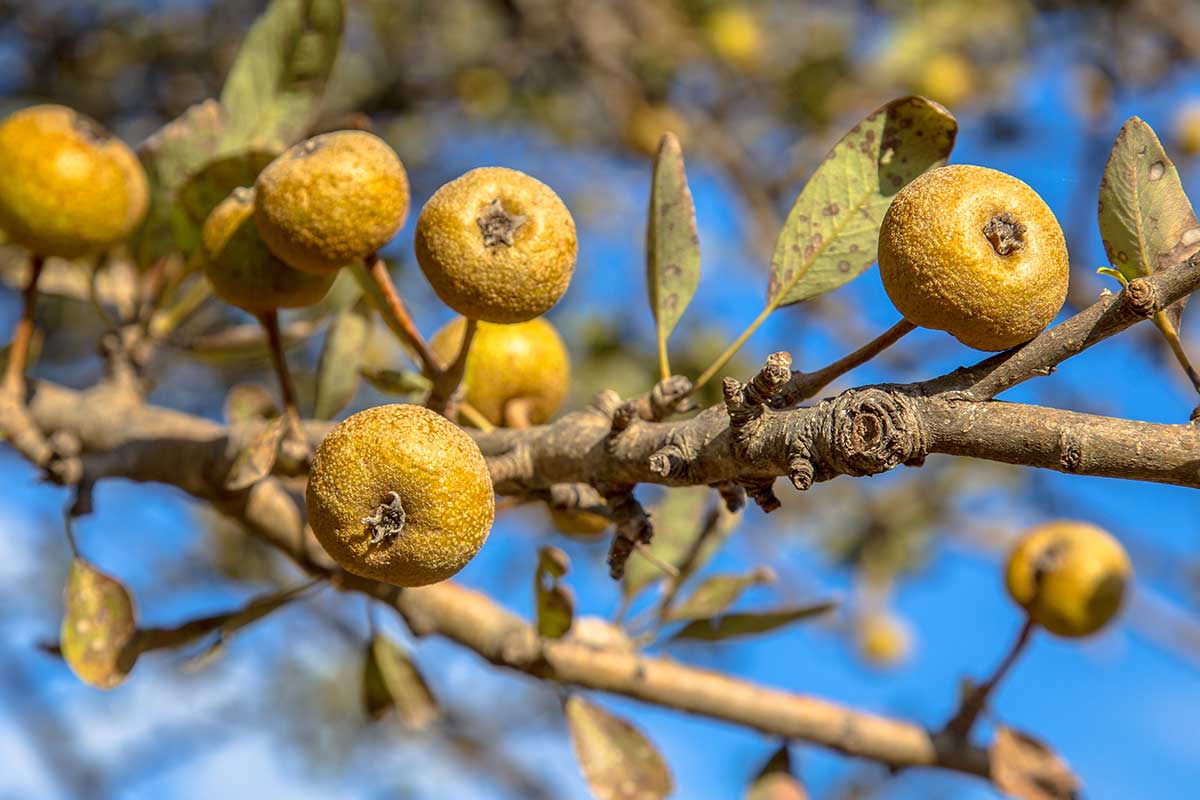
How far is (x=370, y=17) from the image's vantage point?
4.53 meters

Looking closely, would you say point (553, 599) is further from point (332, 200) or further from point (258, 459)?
point (332, 200)

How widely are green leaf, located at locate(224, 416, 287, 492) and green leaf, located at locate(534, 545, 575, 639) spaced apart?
352 millimetres

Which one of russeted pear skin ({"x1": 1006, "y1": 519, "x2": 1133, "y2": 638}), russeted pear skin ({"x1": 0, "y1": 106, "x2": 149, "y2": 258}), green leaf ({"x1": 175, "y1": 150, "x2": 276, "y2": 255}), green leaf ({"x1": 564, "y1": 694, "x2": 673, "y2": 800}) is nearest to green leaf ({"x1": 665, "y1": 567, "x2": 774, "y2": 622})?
green leaf ({"x1": 564, "y1": 694, "x2": 673, "y2": 800})

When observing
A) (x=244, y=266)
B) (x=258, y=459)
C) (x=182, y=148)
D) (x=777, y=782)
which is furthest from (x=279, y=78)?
(x=777, y=782)

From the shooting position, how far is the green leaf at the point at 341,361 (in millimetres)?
1743

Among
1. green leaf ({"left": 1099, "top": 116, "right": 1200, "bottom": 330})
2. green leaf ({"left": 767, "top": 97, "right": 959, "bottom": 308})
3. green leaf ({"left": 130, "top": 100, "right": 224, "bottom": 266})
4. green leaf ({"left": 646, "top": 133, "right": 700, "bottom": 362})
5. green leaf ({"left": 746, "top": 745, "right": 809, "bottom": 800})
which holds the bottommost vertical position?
green leaf ({"left": 746, "top": 745, "right": 809, "bottom": 800})

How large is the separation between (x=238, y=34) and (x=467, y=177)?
11.3ft

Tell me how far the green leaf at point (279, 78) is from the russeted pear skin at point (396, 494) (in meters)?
0.88

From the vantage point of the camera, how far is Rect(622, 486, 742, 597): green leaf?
1.80m

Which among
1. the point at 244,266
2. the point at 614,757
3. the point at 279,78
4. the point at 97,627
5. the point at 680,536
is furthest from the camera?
the point at 680,536

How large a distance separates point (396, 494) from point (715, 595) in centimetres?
90

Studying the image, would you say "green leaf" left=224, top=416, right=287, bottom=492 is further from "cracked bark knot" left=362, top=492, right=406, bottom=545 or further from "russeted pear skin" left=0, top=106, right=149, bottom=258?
"russeted pear skin" left=0, top=106, right=149, bottom=258

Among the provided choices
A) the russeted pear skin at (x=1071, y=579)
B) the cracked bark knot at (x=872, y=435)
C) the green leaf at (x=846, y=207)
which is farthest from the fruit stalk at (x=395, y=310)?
the russeted pear skin at (x=1071, y=579)

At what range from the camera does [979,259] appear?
909mm
